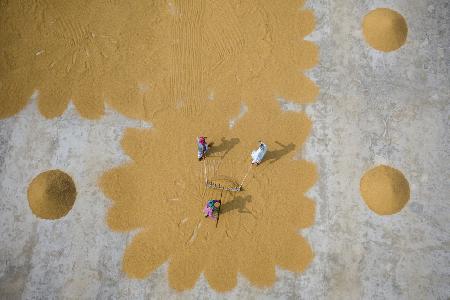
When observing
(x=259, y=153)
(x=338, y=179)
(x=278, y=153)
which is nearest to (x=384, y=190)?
(x=338, y=179)

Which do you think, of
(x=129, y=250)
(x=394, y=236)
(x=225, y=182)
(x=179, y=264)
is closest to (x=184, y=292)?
(x=179, y=264)

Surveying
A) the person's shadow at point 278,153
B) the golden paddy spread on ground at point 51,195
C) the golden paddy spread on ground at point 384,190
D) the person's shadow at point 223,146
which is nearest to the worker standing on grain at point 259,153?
the person's shadow at point 278,153

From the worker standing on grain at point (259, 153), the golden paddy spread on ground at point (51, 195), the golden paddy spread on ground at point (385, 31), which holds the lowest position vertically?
the golden paddy spread on ground at point (51, 195)

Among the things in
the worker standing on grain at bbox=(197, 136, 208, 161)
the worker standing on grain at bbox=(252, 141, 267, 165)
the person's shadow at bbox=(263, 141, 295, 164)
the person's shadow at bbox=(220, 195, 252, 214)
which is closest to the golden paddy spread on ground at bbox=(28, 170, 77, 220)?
the worker standing on grain at bbox=(197, 136, 208, 161)

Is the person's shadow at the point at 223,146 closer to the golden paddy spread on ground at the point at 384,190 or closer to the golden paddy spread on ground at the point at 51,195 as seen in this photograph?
the golden paddy spread on ground at the point at 384,190

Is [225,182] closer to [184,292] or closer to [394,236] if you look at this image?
[184,292]

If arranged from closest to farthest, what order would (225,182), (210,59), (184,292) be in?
(184,292) → (225,182) → (210,59)

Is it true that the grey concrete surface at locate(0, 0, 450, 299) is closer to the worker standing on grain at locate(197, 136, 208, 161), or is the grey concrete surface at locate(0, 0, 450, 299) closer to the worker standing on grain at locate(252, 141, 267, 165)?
the worker standing on grain at locate(252, 141, 267, 165)
